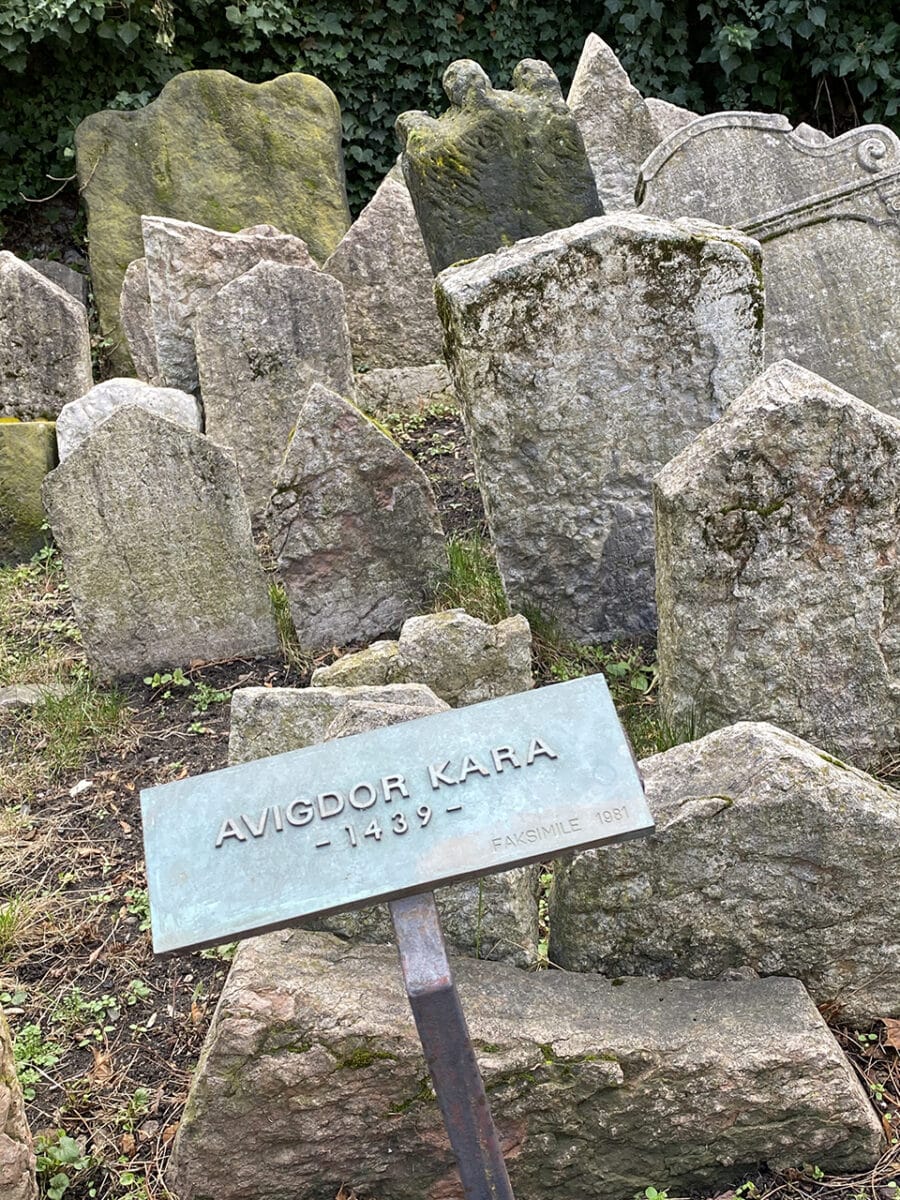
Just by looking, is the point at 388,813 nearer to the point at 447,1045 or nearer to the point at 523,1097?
the point at 447,1045

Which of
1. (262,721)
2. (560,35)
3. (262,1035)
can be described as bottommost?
(262,1035)

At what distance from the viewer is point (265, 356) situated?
→ 5.02m

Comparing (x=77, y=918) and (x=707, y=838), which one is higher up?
(x=707, y=838)

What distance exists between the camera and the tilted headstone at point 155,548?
3.99 metres

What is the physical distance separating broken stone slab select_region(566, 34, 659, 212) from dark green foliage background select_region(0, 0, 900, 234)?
2.93 meters

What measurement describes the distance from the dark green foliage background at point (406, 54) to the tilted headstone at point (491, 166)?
14.6 ft

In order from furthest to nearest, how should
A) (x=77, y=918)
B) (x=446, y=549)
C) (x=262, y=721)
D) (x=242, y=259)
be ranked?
(x=242, y=259) < (x=446, y=549) < (x=77, y=918) < (x=262, y=721)

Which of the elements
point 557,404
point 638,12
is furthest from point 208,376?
point 638,12

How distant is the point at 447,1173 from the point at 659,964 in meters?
0.56

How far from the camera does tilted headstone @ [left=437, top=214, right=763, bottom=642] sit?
3.62m

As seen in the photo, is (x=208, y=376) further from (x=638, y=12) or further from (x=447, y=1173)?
(x=638, y=12)

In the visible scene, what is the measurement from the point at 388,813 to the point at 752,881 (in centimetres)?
91

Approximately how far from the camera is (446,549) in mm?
4262

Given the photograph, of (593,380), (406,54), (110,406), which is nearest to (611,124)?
(110,406)
